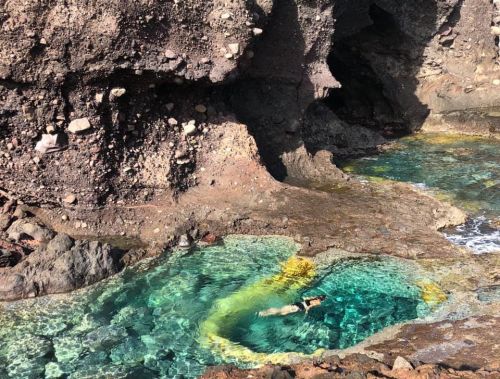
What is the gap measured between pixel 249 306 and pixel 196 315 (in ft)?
1.69

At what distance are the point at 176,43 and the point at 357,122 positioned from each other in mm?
6785

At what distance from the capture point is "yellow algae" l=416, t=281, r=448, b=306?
193 inches

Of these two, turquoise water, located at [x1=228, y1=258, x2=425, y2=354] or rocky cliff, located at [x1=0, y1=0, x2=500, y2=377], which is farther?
rocky cliff, located at [x1=0, y1=0, x2=500, y2=377]

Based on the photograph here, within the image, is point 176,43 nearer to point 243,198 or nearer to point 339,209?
point 243,198

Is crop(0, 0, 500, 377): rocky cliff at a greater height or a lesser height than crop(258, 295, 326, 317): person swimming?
greater

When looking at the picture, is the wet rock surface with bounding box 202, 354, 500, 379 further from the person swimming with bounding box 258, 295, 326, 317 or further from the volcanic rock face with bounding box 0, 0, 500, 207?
the volcanic rock face with bounding box 0, 0, 500, 207

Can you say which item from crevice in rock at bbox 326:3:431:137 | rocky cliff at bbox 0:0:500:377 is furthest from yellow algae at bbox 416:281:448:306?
crevice in rock at bbox 326:3:431:137

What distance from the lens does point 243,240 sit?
20.5 ft

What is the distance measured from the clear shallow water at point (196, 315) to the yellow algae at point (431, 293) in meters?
0.02

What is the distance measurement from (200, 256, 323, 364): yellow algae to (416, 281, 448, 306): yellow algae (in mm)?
1077

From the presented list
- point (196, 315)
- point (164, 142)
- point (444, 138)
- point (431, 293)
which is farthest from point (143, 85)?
point (444, 138)

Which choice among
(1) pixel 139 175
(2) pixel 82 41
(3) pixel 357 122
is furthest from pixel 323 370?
(3) pixel 357 122

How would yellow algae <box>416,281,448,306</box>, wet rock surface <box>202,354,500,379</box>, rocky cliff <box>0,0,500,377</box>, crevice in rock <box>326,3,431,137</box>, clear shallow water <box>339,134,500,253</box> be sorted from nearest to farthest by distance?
wet rock surface <box>202,354,500,379</box>, yellow algae <box>416,281,448,306</box>, rocky cliff <box>0,0,500,377</box>, clear shallow water <box>339,134,500,253</box>, crevice in rock <box>326,3,431,137</box>

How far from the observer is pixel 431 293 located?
5016mm
